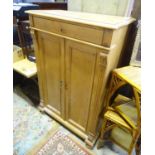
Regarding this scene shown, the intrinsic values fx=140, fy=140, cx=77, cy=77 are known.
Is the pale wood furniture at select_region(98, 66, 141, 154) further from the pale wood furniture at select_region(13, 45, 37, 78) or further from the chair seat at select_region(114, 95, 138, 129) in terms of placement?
the pale wood furniture at select_region(13, 45, 37, 78)

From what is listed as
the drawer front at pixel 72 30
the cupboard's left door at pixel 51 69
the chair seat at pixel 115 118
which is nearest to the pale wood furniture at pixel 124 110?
the chair seat at pixel 115 118

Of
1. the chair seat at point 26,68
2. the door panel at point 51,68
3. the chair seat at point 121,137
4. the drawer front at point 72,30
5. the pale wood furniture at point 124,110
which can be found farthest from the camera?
the chair seat at point 26,68

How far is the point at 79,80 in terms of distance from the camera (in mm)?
1269

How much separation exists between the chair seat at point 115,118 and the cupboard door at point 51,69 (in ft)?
1.83

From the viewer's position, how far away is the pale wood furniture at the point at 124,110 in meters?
1.07

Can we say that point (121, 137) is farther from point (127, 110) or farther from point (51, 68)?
point (51, 68)

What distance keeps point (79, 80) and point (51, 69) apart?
36 centimetres

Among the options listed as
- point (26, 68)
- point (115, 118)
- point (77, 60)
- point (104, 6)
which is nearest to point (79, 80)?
point (77, 60)

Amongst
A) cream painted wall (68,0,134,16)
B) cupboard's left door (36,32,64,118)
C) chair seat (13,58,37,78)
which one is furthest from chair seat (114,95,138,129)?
chair seat (13,58,37,78)

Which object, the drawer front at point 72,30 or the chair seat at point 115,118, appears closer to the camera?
the drawer front at point 72,30

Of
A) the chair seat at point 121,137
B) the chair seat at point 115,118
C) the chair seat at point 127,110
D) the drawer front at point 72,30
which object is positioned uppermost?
the drawer front at point 72,30

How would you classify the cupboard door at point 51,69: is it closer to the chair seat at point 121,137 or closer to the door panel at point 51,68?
the door panel at point 51,68
